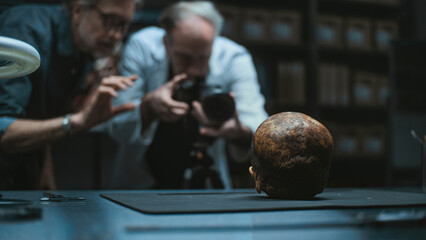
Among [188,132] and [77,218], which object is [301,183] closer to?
[77,218]

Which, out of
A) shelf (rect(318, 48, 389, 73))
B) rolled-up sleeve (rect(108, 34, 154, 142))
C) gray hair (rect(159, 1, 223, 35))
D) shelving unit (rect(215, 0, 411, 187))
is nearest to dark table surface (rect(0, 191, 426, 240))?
rolled-up sleeve (rect(108, 34, 154, 142))

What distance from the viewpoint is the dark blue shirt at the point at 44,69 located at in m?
1.57

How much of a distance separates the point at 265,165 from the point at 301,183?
0.07 m

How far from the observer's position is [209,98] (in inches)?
60.2

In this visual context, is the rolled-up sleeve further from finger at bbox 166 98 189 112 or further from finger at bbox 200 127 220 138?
finger at bbox 200 127 220 138

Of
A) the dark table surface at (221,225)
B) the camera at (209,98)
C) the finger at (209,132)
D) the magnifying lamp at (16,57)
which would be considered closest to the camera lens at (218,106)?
the camera at (209,98)

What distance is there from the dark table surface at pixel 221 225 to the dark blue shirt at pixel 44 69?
42.8 inches

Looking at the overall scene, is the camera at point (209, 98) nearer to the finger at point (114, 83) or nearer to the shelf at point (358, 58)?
the finger at point (114, 83)

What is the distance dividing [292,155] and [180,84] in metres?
1.19

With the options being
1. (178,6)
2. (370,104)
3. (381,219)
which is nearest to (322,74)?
(370,104)

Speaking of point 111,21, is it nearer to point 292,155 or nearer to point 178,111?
point 178,111

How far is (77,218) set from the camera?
559 mm

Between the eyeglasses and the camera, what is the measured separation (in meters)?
0.39

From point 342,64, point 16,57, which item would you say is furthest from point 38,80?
point 342,64
